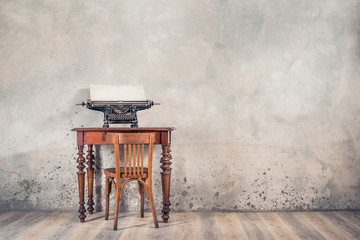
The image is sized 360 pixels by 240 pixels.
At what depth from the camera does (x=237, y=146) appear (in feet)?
13.6

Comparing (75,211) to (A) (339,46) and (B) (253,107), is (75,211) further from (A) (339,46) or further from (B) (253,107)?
(A) (339,46)

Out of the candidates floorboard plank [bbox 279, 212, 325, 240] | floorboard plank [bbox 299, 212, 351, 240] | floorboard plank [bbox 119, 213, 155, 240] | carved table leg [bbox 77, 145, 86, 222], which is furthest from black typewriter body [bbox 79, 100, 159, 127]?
floorboard plank [bbox 299, 212, 351, 240]

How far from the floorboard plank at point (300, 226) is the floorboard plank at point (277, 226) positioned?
5 centimetres

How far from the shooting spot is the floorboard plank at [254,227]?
10.4ft

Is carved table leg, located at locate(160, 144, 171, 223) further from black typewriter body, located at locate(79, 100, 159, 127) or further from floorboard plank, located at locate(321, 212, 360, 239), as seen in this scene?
floorboard plank, located at locate(321, 212, 360, 239)

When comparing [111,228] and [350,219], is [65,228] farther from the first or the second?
[350,219]

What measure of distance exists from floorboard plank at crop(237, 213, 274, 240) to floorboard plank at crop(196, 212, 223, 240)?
0.26 metres

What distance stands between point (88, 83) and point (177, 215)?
174 centimetres

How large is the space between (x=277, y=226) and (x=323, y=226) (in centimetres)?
42

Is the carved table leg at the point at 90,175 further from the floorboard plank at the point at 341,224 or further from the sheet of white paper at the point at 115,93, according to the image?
the floorboard plank at the point at 341,224

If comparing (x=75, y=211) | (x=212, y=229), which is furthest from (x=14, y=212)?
(x=212, y=229)

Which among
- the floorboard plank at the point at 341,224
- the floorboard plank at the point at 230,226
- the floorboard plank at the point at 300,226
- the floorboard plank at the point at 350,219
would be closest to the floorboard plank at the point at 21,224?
the floorboard plank at the point at 230,226

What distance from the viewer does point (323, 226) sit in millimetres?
3480

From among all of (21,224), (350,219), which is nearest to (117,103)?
(21,224)
